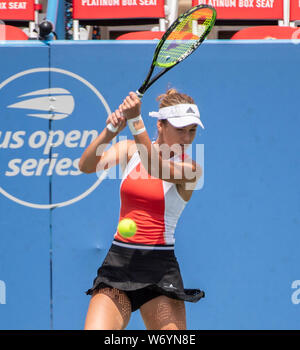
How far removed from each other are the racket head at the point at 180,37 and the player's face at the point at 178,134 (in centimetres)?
33

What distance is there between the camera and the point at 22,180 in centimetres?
384

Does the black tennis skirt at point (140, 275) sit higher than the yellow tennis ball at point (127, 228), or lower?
lower

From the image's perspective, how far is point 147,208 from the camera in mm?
3078

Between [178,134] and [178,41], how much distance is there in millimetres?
766

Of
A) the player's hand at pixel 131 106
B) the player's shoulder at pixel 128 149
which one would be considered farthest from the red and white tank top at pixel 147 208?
the player's hand at pixel 131 106

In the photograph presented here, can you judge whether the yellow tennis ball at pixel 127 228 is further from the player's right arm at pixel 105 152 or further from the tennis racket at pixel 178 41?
the tennis racket at pixel 178 41

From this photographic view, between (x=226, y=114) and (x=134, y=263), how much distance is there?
51.0 inches

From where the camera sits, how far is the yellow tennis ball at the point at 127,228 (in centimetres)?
302

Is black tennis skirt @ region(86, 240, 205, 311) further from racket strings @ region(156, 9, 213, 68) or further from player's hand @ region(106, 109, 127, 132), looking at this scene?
racket strings @ region(156, 9, 213, 68)

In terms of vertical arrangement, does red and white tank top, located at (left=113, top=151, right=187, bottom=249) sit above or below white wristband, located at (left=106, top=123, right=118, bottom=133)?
below

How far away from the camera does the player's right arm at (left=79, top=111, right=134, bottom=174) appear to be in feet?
9.60

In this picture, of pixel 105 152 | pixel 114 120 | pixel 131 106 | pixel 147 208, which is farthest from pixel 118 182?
pixel 131 106

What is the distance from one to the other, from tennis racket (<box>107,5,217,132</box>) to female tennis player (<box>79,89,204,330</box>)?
186 mm

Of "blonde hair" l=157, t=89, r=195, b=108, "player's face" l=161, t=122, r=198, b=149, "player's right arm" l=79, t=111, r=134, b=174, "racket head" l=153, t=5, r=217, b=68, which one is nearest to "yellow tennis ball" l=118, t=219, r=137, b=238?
"player's right arm" l=79, t=111, r=134, b=174
